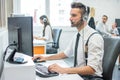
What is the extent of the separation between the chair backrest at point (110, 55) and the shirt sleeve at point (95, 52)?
0.35ft

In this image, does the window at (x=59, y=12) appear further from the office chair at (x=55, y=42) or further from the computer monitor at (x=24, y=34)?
the computer monitor at (x=24, y=34)

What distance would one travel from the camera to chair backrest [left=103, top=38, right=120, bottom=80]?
6.51 ft

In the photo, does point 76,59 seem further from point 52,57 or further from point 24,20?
point 24,20

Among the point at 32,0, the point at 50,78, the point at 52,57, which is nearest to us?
the point at 50,78

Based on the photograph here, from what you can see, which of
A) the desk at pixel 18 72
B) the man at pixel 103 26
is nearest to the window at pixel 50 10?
the man at pixel 103 26

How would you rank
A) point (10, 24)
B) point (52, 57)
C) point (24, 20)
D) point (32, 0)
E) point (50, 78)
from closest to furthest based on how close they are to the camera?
point (50, 78) < point (24, 20) < point (10, 24) < point (52, 57) < point (32, 0)

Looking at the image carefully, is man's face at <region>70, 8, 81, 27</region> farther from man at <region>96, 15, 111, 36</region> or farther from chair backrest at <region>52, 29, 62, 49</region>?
man at <region>96, 15, 111, 36</region>

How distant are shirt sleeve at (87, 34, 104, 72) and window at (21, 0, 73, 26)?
442 centimetres

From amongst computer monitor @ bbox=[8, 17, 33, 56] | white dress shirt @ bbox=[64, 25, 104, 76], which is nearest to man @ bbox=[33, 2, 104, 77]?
white dress shirt @ bbox=[64, 25, 104, 76]

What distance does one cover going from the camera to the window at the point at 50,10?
6258 mm

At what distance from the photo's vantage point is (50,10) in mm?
6324

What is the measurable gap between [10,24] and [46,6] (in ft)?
14.3

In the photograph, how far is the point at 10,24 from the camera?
2.01 meters

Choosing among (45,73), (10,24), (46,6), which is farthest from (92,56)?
(46,6)
